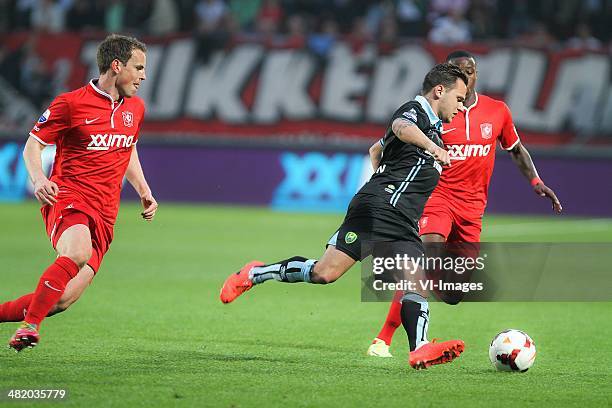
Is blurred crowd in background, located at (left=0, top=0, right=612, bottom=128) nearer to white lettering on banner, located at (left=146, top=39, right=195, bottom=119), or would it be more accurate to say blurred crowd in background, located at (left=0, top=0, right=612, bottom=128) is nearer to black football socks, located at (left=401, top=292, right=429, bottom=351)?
white lettering on banner, located at (left=146, top=39, right=195, bottom=119)

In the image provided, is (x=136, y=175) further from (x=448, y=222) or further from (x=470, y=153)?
(x=470, y=153)

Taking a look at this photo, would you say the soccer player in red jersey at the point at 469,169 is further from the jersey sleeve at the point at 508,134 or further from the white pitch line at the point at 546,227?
the white pitch line at the point at 546,227

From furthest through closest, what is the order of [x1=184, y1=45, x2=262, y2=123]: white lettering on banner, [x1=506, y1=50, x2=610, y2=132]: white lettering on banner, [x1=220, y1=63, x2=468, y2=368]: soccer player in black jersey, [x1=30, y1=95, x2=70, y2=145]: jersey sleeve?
[x1=184, y1=45, x2=262, y2=123]: white lettering on banner, [x1=506, y1=50, x2=610, y2=132]: white lettering on banner, [x1=30, y1=95, x2=70, y2=145]: jersey sleeve, [x1=220, y1=63, x2=468, y2=368]: soccer player in black jersey

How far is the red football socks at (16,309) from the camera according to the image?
7.30m

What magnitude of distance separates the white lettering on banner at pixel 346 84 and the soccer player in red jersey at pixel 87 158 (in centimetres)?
1380

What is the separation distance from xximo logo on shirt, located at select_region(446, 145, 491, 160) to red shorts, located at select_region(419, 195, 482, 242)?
34 cm

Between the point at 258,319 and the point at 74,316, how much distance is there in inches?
60.2

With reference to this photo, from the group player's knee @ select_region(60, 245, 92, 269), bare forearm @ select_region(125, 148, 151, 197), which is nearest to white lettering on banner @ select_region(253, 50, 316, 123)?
bare forearm @ select_region(125, 148, 151, 197)

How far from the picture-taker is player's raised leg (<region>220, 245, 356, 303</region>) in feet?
23.7

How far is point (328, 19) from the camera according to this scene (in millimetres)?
22312

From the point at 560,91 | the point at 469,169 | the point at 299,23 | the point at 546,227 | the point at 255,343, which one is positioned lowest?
the point at 546,227

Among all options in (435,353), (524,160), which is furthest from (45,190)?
(524,160)

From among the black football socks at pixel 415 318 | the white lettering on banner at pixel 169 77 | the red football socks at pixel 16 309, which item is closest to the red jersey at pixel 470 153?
the black football socks at pixel 415 318

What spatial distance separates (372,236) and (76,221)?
1.89m
